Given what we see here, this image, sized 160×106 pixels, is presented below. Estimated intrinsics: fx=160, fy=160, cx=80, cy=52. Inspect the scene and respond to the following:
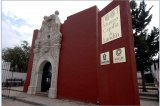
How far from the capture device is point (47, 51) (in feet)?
35.4

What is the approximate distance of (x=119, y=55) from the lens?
4098 millimetres

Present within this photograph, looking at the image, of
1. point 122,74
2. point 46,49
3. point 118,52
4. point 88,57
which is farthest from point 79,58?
point 122,74

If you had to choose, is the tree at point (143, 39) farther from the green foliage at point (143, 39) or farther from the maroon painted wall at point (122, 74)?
the maroon painted wall at point (122, 74)

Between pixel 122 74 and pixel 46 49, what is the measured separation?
768cm

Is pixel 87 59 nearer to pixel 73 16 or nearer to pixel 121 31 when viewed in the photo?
pixel 73 16

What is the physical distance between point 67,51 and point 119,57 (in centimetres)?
581

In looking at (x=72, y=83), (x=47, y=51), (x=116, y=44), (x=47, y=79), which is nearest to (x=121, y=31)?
(x=116, y=44)

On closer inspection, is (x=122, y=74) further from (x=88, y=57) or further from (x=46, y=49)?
(x=46, y=49)

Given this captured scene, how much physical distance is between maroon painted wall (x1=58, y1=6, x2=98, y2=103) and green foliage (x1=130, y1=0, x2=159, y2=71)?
6.00 meters

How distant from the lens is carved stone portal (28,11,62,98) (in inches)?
403

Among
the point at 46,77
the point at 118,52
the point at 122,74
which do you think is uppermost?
the point at 118,52

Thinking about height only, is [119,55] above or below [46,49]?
below

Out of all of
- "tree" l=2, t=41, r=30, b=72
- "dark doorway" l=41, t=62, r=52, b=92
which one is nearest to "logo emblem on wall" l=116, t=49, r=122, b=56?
"dark doorway" l=41, t=62, r=52, b=92

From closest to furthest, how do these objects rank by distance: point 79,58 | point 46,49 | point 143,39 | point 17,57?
point 79,58, point 46,49, point 143,39, point 17,57
